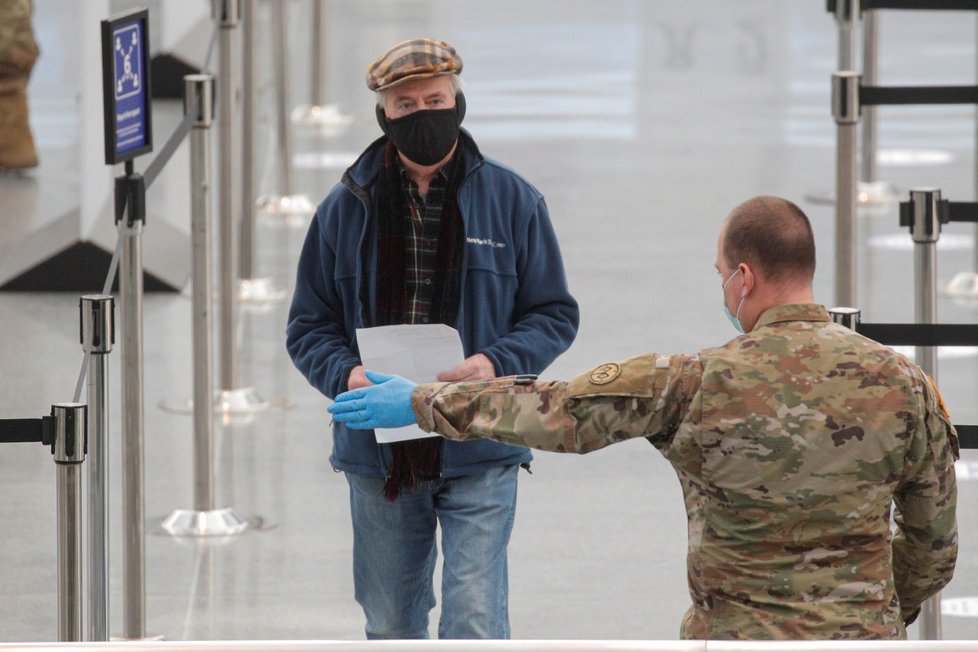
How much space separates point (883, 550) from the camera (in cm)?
304

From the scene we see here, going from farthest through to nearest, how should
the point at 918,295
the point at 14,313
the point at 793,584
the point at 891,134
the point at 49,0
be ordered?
the point at 49,0
the point at 891,134
the point at 14,313
the point at 918,295
the point at 793,584

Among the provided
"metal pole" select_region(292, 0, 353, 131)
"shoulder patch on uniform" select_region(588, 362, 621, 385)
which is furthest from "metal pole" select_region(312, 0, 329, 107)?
"shoulder patch on uniform" select_region(588, 362, 621, 385)

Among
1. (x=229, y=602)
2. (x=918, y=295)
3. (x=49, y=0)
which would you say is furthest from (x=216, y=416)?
(x=49, y=0)

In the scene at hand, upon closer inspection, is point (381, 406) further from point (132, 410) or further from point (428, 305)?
point (132, 410)

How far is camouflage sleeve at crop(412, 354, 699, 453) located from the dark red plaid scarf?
777 millimetres

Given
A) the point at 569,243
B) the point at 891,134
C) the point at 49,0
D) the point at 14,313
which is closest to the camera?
the point at 14,313

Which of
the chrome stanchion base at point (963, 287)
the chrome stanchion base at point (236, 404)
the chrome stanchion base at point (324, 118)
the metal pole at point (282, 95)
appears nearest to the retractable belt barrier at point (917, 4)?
the chrome stanchion base at point (963, 287)

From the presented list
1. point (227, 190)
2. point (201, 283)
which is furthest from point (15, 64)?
point (201, 283)

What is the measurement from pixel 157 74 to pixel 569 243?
4844mm

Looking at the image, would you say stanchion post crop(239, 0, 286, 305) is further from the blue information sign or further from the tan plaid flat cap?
the tan plaid flat cap

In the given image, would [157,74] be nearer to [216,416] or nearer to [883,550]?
[216,416]

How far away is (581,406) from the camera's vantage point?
9.94 ft

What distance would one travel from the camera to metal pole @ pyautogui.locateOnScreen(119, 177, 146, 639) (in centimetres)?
497

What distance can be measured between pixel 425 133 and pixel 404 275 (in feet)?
1.06
